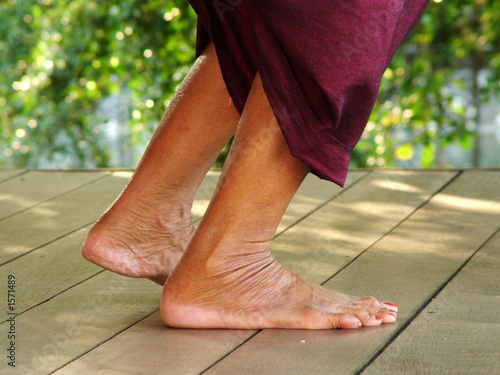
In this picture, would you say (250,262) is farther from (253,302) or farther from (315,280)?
(315,280)

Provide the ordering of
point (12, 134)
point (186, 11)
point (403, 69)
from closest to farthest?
point (186, 11) < point (403, 69) < point (12, 134)

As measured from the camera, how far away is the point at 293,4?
4.11ft

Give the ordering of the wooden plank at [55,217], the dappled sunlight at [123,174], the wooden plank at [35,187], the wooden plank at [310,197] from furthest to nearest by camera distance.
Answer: the dappled sunlight at [123,174] < the wooden plank at [35,187] < the wooden plank at [310,197] < the wooden plank at [55,217]

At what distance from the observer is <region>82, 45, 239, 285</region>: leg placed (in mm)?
1516

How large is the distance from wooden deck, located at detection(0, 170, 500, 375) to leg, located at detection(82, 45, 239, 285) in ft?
0.32

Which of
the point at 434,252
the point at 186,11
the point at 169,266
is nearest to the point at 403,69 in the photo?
the point at 186,11

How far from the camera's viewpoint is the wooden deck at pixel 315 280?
1.18 meters

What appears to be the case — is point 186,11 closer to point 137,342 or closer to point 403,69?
point 403,69

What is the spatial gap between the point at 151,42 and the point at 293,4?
2983 mm

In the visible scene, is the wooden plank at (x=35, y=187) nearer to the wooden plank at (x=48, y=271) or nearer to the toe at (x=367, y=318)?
the wooden plank at (x=48, y=271)

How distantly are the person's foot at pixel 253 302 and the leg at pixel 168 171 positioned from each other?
162mm

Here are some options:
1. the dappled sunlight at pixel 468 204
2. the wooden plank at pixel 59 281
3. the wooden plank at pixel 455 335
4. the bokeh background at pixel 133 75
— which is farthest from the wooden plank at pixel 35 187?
the bokeh background at pixel 133 75

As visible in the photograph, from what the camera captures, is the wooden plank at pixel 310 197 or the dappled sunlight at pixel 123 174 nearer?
the wooden plank at pixel 310 197

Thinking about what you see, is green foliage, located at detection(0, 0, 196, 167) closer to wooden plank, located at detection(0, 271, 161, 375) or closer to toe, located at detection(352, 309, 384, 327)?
wooden plank, located at detection(0, 271, 161, 375)
